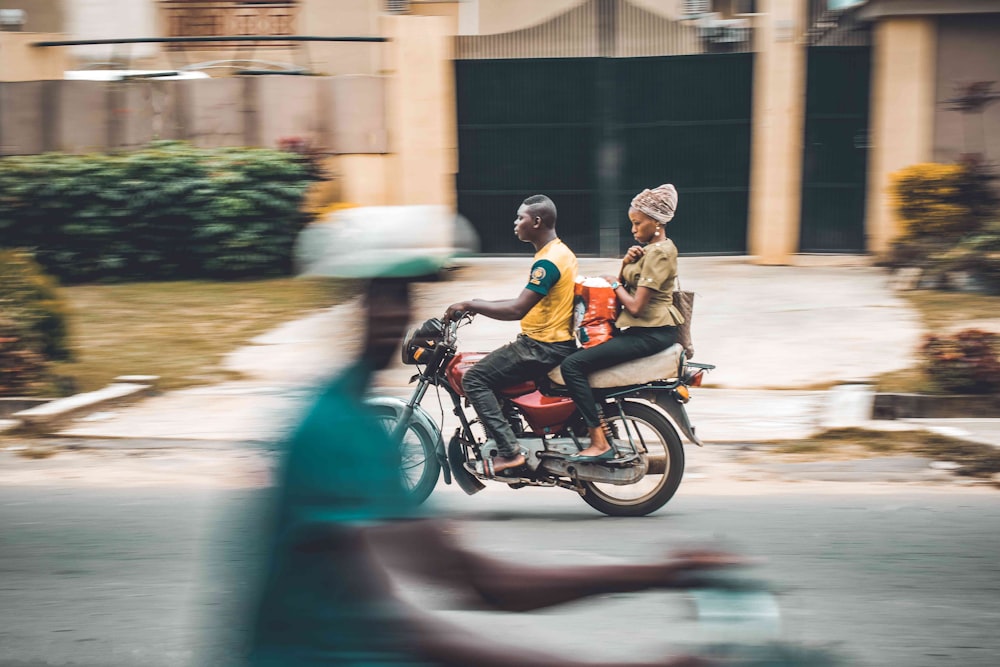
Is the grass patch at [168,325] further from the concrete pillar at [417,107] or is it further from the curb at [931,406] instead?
the curb at [931,406]

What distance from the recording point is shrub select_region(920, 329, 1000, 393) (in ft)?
25.7

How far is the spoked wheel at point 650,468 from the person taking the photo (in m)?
5.87

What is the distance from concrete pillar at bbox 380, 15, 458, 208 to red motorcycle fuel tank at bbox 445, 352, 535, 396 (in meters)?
8.19

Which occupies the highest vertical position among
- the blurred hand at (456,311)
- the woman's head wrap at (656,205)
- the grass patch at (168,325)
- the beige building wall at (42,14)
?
the beige building wall at (42,14)

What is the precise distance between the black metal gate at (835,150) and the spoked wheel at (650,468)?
8956mm

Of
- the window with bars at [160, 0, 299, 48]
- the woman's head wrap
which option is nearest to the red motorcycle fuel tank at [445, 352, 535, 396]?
the woman's head wrap

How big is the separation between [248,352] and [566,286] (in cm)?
495

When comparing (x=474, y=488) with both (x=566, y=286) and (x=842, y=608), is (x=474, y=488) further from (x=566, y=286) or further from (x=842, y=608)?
(x=842, y=608)

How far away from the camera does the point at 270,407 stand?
851 cm

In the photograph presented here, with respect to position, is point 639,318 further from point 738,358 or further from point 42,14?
point 42,14

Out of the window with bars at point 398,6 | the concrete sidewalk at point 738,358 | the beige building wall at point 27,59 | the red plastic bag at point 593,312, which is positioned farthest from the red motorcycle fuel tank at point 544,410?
the beige building wall at point 27,59

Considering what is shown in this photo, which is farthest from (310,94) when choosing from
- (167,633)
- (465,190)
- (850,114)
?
(167,633)

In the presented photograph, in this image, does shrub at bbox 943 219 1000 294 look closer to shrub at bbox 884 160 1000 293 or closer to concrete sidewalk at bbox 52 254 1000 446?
shrub at bbox 884 160 1000 293

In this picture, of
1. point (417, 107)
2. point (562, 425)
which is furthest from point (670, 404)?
point (417, 107)
